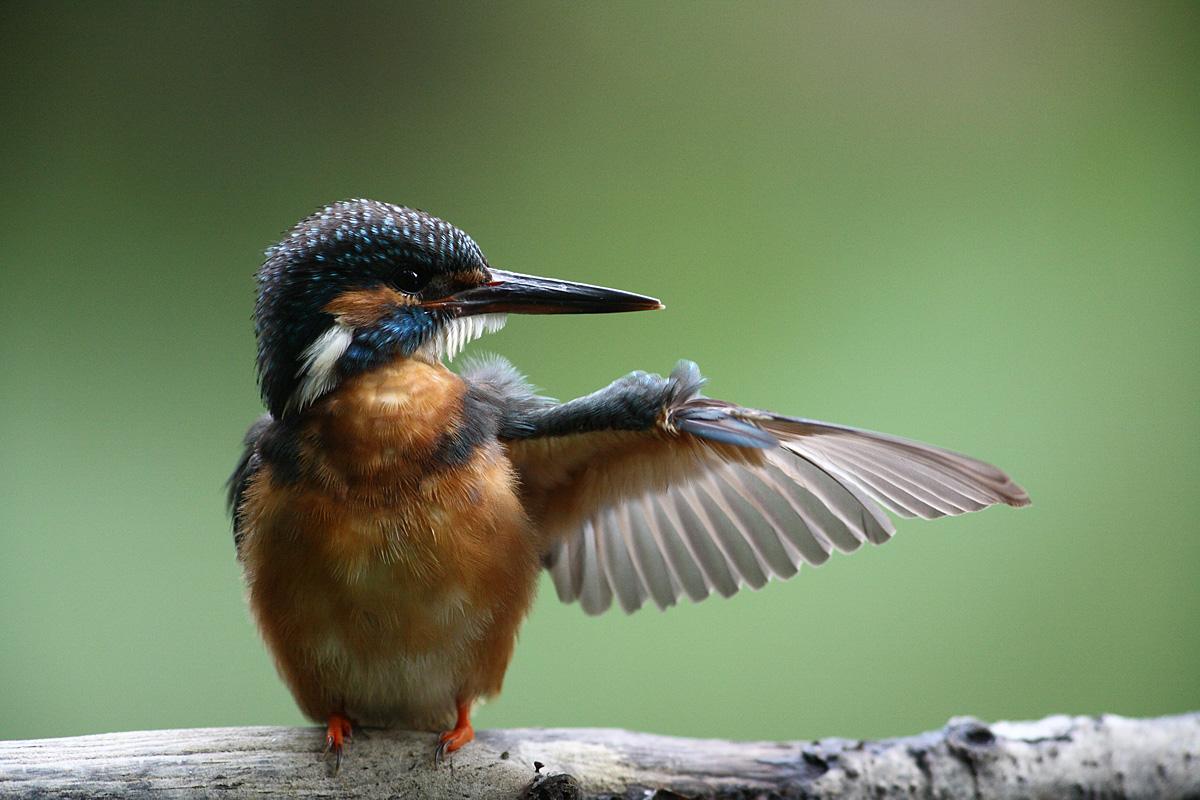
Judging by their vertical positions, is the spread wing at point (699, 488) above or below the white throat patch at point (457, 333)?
below

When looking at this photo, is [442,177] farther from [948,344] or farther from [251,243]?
[948,344]

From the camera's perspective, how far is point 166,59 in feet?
10.7

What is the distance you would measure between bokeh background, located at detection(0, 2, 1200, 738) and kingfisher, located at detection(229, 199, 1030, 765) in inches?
46.7

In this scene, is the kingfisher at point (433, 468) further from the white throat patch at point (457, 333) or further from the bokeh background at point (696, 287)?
the bokeh background at point (696, 287)

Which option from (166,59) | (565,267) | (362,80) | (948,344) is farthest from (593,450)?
(166,59)

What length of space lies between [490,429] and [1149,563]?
228 centimetres

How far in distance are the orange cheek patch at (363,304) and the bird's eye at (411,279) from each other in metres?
0.02

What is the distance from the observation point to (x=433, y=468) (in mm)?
1793

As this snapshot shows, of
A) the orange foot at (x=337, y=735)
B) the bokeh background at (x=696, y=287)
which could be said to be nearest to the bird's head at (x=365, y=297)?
the orange foot at (x=337, y=735)

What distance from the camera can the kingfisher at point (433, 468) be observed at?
1745 mm

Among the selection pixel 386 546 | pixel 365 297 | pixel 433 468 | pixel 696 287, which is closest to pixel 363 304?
pixel 365 297

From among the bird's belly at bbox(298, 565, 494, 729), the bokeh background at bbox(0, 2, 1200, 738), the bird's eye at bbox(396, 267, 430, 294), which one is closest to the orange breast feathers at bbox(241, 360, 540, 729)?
the bird's belly at bbox(298, 565, 494, 729)

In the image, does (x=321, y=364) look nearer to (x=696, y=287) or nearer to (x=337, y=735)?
(x=337, y=735)

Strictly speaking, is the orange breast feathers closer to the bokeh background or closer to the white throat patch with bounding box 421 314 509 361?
the white throat patch with bounding box 421 314 509 361
